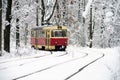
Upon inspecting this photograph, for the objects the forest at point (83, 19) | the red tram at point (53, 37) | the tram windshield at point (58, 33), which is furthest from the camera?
the forest at point (83, 19)

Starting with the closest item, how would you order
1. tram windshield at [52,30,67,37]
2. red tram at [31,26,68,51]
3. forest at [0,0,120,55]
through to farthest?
red tram at [31,26,68,51] → tram windshield at [52,30,67,37] → forest at [0,0,120,55]

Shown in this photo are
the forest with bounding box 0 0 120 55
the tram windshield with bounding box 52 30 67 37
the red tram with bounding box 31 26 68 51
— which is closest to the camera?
the red tram with bounding box 31 26 68 51

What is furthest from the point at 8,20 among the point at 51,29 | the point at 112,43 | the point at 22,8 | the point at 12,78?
the point at 112,43

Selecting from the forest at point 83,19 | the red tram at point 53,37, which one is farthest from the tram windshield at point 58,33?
the forest at point 83,19

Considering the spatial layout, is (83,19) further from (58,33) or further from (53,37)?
(53,37)

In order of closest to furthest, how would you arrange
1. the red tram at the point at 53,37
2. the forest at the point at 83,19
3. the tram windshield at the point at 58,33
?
the red tram at the point at 53,37
the tram windshield at the point at 58,33
the forest at the point at 83,19

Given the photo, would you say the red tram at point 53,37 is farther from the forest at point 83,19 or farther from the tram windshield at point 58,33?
the forest at point 83,19

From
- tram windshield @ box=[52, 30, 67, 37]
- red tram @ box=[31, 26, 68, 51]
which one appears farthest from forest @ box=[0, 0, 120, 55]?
tram windshield @ box=[52, 30, 67, 37]

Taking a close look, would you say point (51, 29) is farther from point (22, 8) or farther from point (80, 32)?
point (80, 32)

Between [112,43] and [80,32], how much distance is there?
5209mm

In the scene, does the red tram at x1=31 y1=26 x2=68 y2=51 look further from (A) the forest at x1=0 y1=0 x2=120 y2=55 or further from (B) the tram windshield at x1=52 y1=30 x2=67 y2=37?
(A) the forest at x1=0 y1=0 x2=120 y2=55

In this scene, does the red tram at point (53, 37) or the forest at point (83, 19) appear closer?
the red tram at point (53, 37)

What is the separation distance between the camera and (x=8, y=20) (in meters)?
27.2

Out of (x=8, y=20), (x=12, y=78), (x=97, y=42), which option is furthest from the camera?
(x=97, y=42)
